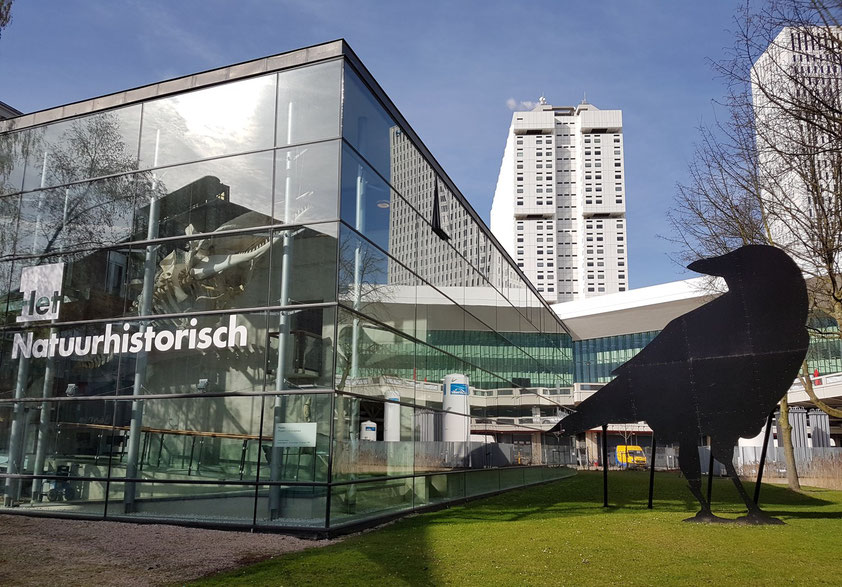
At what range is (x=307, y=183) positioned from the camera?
1470 cm

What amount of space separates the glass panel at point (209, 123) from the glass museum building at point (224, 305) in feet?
0.15

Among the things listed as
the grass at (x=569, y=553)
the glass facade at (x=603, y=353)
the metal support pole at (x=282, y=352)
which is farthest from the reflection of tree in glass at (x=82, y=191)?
the glass facade at (x=603, y=353)

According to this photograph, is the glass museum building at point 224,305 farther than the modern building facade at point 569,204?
No

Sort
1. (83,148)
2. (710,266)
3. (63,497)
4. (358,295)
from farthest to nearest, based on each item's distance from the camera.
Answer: (83,148), (63,497), (358,295), (710,266)

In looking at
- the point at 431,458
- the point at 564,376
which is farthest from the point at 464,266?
the point at 564,376

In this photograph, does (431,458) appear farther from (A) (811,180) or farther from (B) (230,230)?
(A) (811,180)

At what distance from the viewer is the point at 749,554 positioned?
11.0 m

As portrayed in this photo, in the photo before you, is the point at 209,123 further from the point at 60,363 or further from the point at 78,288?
the point at 60,363

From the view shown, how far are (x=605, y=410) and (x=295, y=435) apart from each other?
6.70 m

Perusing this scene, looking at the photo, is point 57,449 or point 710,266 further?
point 57,449

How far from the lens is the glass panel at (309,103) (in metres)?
14.8

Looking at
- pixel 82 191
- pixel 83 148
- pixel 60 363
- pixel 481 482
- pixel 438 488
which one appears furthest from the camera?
pixel 481 482

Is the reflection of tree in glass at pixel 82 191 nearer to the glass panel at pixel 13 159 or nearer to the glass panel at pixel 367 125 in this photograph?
the glass panel at pixel 13 159

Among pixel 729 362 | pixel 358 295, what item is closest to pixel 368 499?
pixel 358 295
